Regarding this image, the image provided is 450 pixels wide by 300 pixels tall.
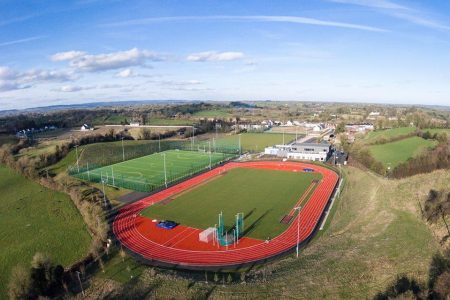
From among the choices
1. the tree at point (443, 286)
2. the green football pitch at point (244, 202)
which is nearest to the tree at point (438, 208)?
the tree at point (443, 286)

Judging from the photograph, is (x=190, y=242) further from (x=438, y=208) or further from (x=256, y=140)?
(x=256, y=140)

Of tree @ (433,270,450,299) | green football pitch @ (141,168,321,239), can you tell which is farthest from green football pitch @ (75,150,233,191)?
tree @ (433,270,450,299)

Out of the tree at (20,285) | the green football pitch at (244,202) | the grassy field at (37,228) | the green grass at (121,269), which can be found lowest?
the grassy field at (37,228)

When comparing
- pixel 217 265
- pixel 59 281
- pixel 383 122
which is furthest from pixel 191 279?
pixel 383 122

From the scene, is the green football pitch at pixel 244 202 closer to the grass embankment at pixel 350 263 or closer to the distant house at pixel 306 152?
the grass embankment at pixel 350 263

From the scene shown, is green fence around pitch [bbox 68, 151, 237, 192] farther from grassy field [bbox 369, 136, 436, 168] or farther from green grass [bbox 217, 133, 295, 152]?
grassy field [bbox 369, 136, 436, 168]
